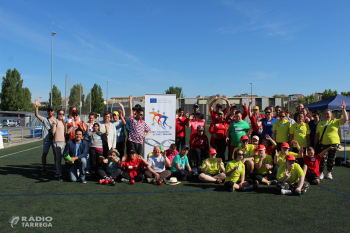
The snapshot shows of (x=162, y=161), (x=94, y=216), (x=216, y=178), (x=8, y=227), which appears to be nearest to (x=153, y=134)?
(x=162, y=161)

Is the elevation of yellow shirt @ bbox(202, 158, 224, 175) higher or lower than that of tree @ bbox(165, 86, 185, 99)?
lower

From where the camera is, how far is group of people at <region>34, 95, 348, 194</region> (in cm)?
553

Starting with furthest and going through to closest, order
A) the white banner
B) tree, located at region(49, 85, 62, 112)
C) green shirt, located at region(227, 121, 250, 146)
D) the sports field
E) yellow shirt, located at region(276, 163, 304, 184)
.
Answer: tree, located at region(49, 85, 62, 112) → the white banner → green shirt, located at region(227, 121, 250, 146) → yellow shirt, located at region(276, 163, 304, 184) → the sports field

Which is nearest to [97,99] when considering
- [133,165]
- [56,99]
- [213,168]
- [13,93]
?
[56,99]

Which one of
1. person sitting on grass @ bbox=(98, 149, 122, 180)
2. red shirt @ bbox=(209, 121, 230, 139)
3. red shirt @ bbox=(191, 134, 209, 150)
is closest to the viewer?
person sitting on grass @ bbox=(98, 149, 122, 180)

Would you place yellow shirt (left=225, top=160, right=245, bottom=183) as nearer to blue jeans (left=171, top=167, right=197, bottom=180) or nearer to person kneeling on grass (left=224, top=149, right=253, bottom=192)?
person kneeling on grass (left=224, top=149, right=253, bottom=192)

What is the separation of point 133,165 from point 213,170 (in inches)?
78.5

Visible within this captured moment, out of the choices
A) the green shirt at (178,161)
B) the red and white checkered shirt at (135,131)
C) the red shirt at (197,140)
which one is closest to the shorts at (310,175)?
the red shirt at (197,140)

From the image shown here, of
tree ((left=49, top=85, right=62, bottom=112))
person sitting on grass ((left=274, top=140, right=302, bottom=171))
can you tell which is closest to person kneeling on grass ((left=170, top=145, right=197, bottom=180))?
person sitting on grass ((left=274, top=140, right=302, bottom=171))

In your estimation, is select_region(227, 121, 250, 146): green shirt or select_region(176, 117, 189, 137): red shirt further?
select_region(176, 117, 189, 137): red shirt

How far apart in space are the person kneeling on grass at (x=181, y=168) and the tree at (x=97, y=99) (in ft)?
168

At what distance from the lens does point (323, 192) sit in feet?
15.7

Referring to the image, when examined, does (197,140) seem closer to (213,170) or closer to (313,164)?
(213,170)

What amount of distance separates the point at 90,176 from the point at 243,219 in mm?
4307
